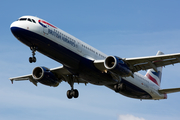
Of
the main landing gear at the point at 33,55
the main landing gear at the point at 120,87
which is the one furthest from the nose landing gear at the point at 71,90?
the main landing gear at the point at 33,55

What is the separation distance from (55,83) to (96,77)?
684 cm

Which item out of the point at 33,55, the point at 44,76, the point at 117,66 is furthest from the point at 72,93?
the point at 33,55

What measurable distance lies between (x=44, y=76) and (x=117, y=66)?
1069 cm

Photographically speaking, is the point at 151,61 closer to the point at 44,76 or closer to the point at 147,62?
the point at 147,62

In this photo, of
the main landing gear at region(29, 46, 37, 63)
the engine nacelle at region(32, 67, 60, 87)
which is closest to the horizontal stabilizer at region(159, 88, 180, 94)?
the engine nacelle at region(32, 67, 60, 87)

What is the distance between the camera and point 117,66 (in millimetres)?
34688

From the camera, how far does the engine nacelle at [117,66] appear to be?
3475cm

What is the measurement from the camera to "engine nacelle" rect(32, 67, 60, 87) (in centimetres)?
4053

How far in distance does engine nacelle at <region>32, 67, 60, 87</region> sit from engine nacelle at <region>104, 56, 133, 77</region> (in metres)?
9.07

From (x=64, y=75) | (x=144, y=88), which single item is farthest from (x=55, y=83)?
(x=144, y=88)

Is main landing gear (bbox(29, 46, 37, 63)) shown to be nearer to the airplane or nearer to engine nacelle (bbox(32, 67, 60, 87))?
the airplane

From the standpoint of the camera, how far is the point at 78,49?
35688mm

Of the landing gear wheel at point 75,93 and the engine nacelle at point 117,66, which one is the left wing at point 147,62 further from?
the landing gear wheel at point 75,93

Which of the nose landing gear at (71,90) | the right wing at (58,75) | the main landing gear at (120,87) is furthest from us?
the nose landing gear at (71,90)
